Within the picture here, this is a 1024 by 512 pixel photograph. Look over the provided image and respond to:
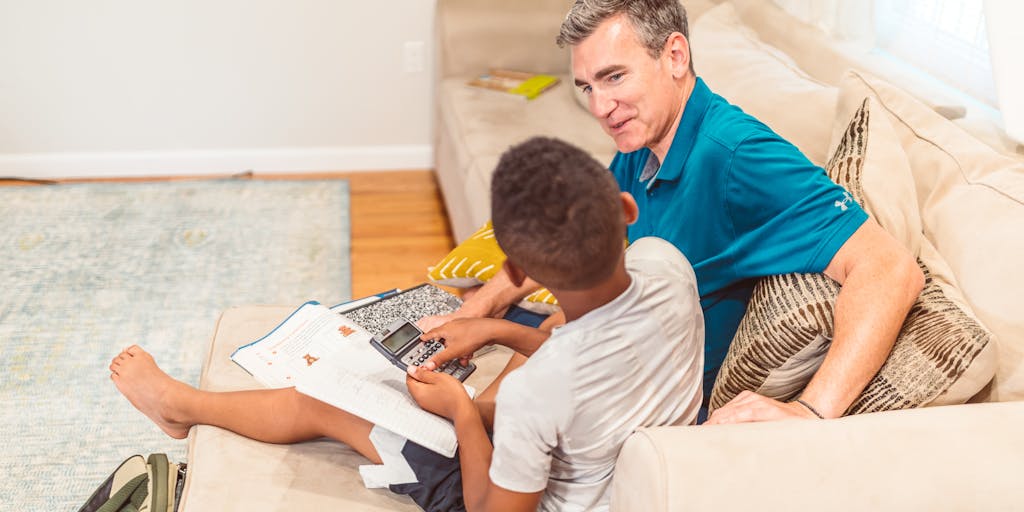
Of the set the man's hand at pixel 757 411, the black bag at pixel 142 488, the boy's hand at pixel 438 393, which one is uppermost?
the man's hand at pixel 757 411

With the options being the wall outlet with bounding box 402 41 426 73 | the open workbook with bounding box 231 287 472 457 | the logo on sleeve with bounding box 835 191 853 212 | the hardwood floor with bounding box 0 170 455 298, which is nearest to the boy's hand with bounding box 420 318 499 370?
the open workbook with bounding box 231 287 472 457

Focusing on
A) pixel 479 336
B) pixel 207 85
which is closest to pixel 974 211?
pixel 479 336

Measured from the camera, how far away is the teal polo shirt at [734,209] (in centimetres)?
129

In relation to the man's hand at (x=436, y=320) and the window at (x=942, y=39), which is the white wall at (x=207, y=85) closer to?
the window at (x=942, y=39)

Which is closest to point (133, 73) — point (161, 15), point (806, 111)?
point (161, 15)

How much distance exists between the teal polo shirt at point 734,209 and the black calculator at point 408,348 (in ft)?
1.35

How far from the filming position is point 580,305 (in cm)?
106

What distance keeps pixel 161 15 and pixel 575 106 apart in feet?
5.02

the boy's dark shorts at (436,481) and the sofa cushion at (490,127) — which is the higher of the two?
the boy's dark shorts at (436,481)

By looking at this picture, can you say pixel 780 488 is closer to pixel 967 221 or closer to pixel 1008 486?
pixel 1008 486

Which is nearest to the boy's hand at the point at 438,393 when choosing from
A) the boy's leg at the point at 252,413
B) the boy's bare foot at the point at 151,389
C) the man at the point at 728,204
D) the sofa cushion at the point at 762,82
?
the boy's leg at the point at 252,413

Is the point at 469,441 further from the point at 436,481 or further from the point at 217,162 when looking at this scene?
the point at 217,162

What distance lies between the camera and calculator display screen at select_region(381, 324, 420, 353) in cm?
152

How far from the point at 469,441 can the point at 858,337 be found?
1.74 ft
